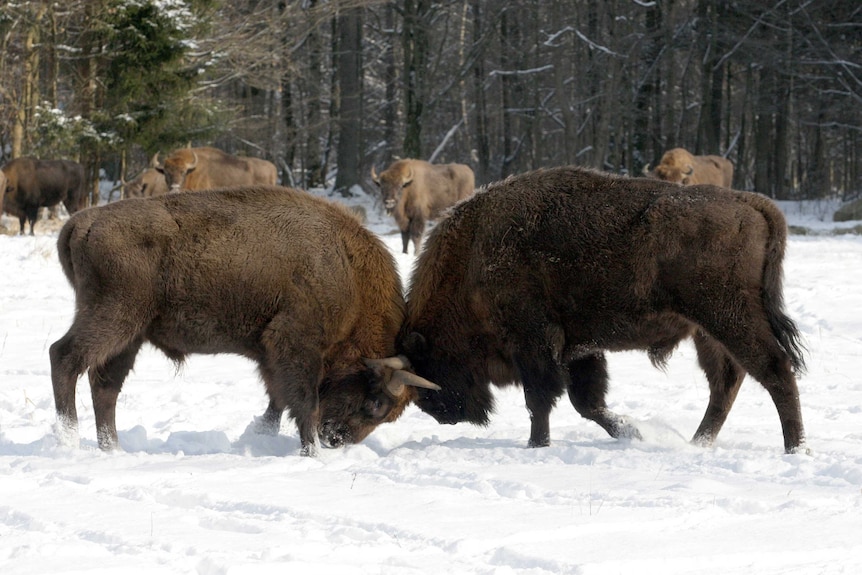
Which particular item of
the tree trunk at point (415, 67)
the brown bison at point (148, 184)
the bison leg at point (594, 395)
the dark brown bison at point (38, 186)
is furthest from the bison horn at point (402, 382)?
the tree trunk at point (415, 67)

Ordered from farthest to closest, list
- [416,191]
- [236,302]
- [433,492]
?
1. [416,191]
2. [236,302]
3. [433,492]

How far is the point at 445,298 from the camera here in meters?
7.06

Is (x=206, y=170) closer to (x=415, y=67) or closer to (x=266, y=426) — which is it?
(x=415, y=67)

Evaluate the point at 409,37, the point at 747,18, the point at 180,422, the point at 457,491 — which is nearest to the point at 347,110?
the point at 409,37

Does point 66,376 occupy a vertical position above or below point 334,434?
above

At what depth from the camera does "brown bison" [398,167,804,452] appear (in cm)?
607

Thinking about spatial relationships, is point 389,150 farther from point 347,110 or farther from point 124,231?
point 124,231

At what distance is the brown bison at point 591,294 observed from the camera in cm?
607

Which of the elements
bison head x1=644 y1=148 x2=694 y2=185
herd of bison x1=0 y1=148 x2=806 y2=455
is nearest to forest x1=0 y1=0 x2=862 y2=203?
bison head x1=644 y1=148 x2=694 y2=185

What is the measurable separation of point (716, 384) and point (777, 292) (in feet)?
2.90

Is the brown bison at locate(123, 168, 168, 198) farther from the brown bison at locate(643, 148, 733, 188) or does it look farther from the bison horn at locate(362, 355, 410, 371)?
the bison horn at locate(362, 355, 410, 371)

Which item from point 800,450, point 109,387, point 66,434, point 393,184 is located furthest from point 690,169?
point 66,434

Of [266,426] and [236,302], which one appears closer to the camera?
[236,302]

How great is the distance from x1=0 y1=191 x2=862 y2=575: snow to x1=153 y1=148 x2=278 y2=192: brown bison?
1419cm
